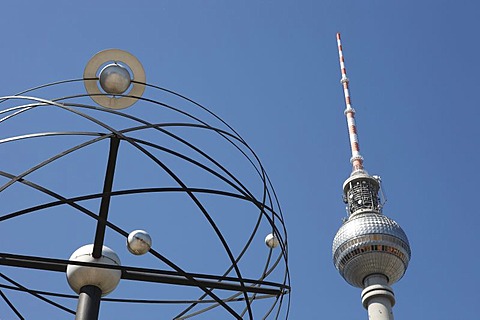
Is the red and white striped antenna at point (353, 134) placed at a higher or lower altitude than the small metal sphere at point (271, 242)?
higher

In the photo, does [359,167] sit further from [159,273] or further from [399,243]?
[159,273]

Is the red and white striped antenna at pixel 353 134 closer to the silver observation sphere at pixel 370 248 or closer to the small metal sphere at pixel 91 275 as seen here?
the silver observation sphere at pixel 370 248

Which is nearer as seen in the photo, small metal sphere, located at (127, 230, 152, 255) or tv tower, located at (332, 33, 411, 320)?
small metal sphere, located at (127, 230, 152, 255)

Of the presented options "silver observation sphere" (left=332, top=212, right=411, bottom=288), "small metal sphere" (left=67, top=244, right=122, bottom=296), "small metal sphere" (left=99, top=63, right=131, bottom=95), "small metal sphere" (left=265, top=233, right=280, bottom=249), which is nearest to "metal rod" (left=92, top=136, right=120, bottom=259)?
"small metal sphere" (left=67, top=244, right=122, bottom=296)

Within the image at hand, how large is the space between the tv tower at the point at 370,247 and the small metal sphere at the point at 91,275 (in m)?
58.4

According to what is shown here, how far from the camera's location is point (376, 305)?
66.2m

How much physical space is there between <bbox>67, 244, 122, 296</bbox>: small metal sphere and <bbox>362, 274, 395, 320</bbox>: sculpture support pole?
203ft

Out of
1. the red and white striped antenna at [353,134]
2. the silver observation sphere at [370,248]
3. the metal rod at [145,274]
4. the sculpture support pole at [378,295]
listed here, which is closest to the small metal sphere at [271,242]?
the metal rod at [145,274]

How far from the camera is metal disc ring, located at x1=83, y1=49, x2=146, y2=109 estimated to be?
671 centimetres

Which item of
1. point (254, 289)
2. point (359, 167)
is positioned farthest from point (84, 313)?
point (359, 167)

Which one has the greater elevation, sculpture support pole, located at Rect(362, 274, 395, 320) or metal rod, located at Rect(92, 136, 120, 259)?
sculpture support pole, located at Rect(362, 274, 395, 320)

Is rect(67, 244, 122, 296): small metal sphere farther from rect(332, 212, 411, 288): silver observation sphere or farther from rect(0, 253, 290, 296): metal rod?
rect(332, 212, 411, 288): silver observation sphere

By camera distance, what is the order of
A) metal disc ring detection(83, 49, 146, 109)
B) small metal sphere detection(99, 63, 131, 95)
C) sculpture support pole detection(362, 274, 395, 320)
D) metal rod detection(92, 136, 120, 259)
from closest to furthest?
metal rod detection(92, 136, 120, 259), small metal sphere detection(99, 63, 131, 95), metal disc ring detection(83, 49, 146, 109), sculpture support pole detection(362, 274, 395, 320)

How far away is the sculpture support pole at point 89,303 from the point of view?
18.9ft
